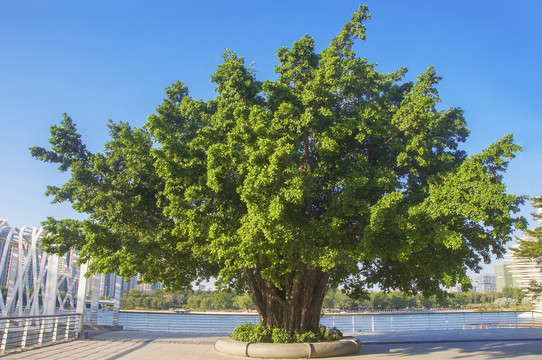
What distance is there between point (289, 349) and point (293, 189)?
5295 mm

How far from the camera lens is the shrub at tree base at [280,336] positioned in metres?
12.7

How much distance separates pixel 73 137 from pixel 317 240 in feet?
32.9

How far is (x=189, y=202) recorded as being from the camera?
1182cm

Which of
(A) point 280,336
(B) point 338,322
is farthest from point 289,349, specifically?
(B) point 338,322

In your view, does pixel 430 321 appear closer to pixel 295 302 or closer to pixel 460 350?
pixel 460 350

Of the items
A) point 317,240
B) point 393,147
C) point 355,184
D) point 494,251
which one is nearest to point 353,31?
point 393,147

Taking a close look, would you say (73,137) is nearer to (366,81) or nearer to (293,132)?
(293,132)

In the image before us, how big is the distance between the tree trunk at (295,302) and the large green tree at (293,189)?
6 centimetres

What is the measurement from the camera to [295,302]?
44.8 ft

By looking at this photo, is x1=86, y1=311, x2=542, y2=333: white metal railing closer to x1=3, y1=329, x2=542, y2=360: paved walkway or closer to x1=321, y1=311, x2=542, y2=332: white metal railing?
x1=321, y1=311, x2=542, y2=332: white metal railing

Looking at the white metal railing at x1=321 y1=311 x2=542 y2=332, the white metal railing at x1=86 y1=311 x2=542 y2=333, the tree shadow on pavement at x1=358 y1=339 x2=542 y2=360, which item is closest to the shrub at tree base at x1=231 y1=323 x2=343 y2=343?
the tree shadow on pavement at x1=358 y1=339 x2=542 y2=360

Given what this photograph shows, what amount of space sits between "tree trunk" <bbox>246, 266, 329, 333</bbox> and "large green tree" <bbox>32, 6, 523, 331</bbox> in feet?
0.19

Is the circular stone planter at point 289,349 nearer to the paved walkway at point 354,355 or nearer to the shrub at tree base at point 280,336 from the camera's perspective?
the paved walkway at point 354,355

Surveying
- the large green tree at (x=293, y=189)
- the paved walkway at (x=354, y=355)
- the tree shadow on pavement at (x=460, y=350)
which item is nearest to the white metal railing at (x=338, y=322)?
the paved walkway at (x=354, y=355)
